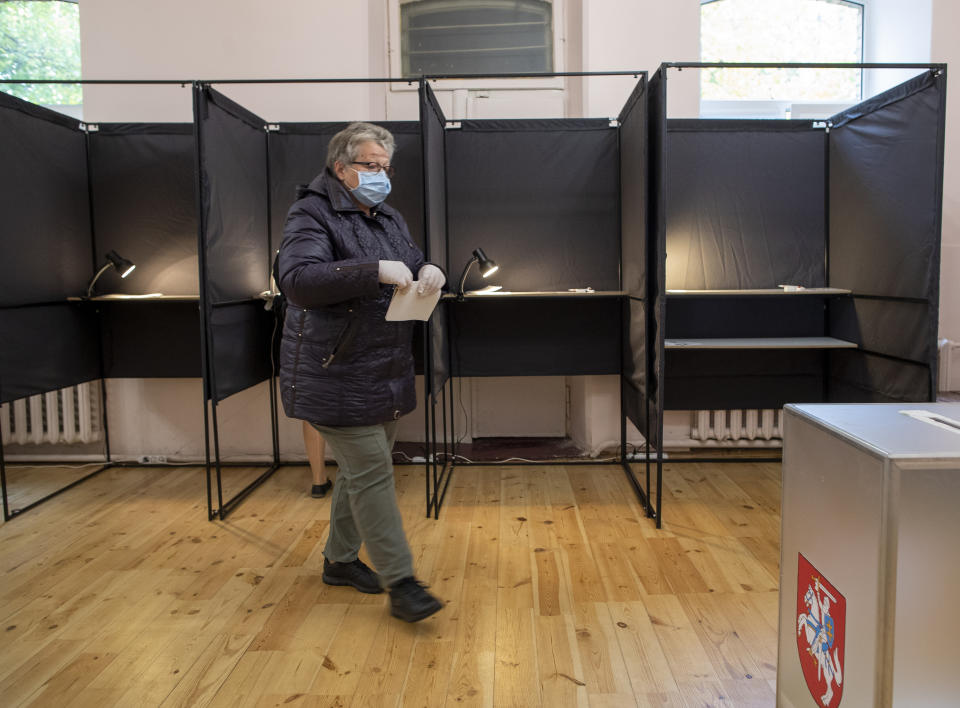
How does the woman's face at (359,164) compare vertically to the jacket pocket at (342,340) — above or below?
above

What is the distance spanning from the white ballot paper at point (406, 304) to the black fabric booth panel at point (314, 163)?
6.20ft

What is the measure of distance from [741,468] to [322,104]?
3.08m

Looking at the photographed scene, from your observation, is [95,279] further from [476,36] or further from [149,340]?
[476,36]

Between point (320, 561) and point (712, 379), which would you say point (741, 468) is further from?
point (320, 561)

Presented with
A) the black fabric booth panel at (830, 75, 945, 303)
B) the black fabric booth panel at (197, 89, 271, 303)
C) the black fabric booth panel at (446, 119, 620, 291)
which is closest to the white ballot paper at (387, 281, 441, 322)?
the black fabric booth panel at (197, 89, 271, 303)

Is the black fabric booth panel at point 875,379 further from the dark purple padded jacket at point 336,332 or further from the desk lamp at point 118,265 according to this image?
the desk lamp at point 118,265

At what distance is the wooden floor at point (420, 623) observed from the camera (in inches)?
70.8

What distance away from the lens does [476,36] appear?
4125 millimetres

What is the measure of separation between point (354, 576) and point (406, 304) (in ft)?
3.33

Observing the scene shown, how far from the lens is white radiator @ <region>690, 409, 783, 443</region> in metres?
4.02

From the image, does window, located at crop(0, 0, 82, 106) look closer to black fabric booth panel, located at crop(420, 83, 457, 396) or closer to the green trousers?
black fabric booth panel, located at crop(420, 83, 457, 396)

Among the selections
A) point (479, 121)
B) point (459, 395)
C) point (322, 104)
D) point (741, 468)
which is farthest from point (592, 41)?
point (741, 468)

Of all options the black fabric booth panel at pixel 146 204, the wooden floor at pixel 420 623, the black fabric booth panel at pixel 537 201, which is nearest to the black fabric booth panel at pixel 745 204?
the black fabric booth panel at pixel 537 201

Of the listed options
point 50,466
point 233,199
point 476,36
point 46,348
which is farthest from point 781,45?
point 50,466
